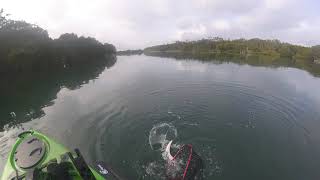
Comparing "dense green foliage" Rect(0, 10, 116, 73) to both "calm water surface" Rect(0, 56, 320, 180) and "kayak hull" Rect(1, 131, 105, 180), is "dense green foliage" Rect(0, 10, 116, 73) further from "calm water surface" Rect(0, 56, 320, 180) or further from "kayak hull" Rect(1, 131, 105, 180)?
"kayak hull" Rect(1, 131, 105, 180)

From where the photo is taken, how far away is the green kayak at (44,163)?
10820 millimetres

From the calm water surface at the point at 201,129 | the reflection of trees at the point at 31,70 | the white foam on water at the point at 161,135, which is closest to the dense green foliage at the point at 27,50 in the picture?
the reflection of trees at the point at 31,70

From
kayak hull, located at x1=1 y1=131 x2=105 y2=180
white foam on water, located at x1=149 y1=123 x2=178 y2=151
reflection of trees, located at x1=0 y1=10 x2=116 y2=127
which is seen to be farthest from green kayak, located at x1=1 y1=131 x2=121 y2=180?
reflection of trees, located at x1=0 y1=10 x2=116 y2=127

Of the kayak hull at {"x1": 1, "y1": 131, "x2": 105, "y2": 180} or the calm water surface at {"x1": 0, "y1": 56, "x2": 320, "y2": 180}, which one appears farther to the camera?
the calm water surface at {"x1": 0, "y1": 56, "x2": 320, "y2": 180}

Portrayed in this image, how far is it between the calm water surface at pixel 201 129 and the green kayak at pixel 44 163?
2.96 metres

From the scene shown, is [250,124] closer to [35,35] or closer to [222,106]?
[222,106]

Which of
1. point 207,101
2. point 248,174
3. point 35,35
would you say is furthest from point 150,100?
point 35,35

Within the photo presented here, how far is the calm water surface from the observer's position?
1501 cm

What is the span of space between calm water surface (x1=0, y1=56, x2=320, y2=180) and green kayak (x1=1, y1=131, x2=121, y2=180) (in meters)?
2.96

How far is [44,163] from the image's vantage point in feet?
40.7

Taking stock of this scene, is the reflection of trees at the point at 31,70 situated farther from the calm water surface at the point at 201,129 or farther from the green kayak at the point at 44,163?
the green kayak at the point at 44,163

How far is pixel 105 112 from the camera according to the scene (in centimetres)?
2489

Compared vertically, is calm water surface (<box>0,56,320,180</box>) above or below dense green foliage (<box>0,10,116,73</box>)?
below

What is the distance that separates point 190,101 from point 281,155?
42.6ft
